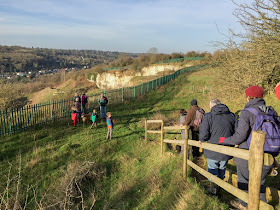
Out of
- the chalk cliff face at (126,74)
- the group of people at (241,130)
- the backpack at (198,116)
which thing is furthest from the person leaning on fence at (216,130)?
the chalk cliff face at (126,74)

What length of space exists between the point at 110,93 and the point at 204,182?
13.0m

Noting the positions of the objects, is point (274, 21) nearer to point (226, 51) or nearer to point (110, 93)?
point (226, 51)

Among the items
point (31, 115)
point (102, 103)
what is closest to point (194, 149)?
point (102, 103)

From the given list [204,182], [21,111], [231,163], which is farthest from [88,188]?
[21,111]

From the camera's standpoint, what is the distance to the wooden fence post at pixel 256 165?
195 centimetres

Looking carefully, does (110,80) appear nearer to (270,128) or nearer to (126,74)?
(126,74)

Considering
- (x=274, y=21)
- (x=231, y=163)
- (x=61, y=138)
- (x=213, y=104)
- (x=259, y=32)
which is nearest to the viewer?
(x=213, y=104)

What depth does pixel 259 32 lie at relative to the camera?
27.1 ft

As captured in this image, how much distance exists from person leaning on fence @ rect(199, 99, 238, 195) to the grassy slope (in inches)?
21.0

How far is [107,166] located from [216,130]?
186 inches

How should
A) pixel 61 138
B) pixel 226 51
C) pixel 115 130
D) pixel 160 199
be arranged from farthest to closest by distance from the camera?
pixel 226 51 < pixel 115 130 < pixel 61 138 < pixel 160 199

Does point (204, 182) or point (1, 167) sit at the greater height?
point (204, 182)

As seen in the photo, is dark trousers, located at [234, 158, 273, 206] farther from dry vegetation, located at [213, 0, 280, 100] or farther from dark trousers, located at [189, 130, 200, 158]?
dry vegetation, located at [213, 0, 280, 100]

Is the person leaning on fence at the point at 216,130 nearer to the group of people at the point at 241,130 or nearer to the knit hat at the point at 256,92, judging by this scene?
the group of people at the point at 241,130
